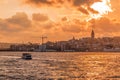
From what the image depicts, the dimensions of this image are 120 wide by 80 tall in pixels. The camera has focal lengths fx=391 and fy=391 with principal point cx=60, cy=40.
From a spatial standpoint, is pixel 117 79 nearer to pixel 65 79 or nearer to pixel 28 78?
pixel 65 79

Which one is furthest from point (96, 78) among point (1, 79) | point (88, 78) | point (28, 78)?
point (1, 79)

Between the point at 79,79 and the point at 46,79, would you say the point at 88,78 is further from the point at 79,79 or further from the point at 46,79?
the point at 46,79

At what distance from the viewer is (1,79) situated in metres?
72.0

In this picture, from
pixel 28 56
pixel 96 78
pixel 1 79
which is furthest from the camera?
pixel 28 56

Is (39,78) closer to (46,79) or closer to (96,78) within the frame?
(46,79)

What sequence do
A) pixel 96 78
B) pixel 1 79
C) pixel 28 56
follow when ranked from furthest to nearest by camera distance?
pixel 28 56 → pixel 96 78 → pixel 1 79

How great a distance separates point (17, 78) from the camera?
7425 centimetres

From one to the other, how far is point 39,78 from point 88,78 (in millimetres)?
9627

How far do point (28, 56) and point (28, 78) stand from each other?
331 ft

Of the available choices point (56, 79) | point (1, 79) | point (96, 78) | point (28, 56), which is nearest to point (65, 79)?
point (56, 79)

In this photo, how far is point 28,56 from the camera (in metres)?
175

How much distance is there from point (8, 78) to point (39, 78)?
19.3 feet

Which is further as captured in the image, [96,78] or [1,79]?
[96,78]

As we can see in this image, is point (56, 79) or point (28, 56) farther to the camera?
point (28, 56)
